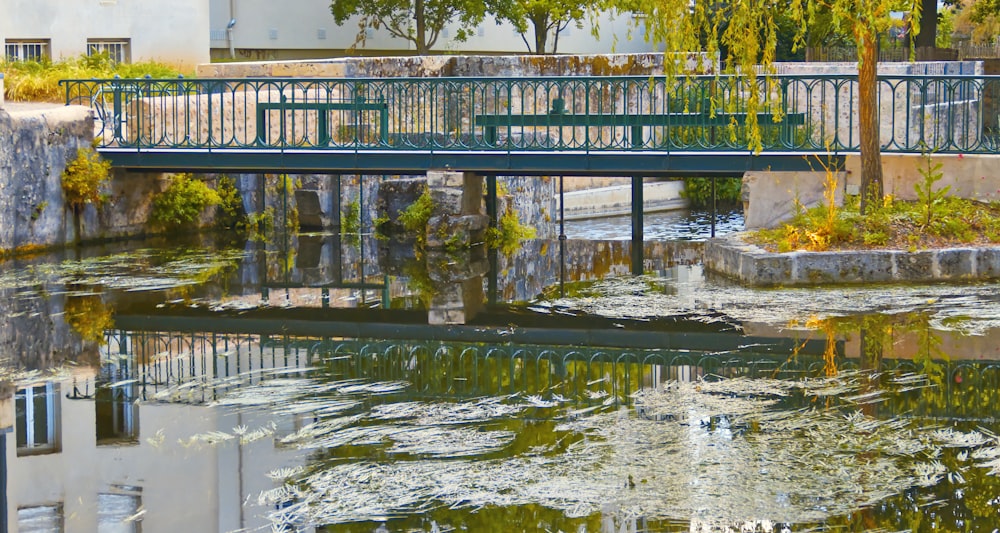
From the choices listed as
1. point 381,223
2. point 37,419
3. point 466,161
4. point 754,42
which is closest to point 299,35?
point 381,223

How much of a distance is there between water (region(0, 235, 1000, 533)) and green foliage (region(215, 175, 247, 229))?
658 cm

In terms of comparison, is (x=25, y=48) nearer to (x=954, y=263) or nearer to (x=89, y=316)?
(x=89, y=316)

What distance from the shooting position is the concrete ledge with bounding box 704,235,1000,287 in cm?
1453

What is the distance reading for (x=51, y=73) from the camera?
2236 cm

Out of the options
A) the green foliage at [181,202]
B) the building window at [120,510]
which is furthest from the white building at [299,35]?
the building window at [120,510]

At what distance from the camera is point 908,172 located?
16422mm

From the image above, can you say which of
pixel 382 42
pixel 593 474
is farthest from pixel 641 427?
pixel 382 42

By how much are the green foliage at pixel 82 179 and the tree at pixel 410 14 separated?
68.6 ft

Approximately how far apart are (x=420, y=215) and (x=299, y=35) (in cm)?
2207

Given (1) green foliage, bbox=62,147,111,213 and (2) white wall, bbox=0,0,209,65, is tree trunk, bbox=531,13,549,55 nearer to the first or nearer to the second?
(2) white wall, bbox=0,0,209,65

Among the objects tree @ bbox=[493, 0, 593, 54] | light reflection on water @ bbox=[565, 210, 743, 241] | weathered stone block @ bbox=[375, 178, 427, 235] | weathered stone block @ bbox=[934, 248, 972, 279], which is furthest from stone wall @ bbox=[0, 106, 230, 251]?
tree @ bbox=[493, 0, 593, 54]

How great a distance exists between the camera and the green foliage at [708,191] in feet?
100.0

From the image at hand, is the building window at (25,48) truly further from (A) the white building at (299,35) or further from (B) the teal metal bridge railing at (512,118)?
(A) the white building at (299,35)

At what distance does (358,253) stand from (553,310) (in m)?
6.14
